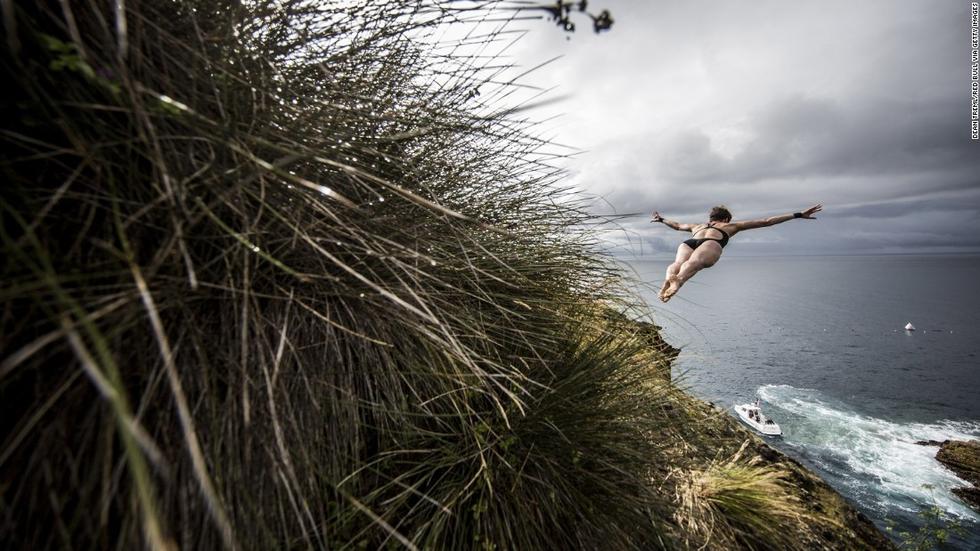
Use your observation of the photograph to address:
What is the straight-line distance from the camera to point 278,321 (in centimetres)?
121

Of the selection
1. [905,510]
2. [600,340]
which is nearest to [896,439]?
[905,510]

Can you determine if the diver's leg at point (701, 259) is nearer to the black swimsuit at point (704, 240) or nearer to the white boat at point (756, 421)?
the black swimsuit at point (704, 240)

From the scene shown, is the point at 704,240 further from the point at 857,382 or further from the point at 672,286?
the point at 857,382

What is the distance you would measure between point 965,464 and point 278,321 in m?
36.9

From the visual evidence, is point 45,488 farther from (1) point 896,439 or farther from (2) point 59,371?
(1) point 896,439

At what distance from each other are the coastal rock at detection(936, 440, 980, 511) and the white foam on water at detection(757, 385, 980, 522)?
0.36 meters

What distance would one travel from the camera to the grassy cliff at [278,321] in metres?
0.87

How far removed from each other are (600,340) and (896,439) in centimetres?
4339

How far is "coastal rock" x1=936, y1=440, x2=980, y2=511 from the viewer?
20922 millimetres

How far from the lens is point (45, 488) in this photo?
0.86m

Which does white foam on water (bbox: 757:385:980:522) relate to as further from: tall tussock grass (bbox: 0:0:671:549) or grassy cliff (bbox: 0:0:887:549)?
tall tussock grass (bbox: 0:0:671:549)

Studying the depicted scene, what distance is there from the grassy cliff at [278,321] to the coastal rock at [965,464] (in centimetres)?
3332

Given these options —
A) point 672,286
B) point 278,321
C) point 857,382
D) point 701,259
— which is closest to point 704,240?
point 701,259

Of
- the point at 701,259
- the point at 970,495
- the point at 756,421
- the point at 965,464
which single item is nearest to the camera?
the point at 701,259
